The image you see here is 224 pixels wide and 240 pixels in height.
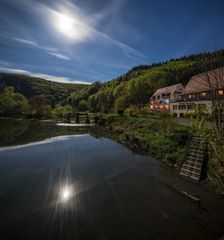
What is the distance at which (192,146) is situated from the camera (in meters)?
12.6

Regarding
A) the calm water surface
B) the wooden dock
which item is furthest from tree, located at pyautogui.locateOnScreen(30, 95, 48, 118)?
the wooden dock

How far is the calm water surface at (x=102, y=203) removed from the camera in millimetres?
6156

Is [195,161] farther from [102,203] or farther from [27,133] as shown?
[27,133]

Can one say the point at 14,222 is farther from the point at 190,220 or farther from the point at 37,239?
the point at 190,220

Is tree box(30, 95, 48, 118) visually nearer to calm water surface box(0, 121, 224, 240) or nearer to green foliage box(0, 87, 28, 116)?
green foliage box(0, 87, 28, 116)

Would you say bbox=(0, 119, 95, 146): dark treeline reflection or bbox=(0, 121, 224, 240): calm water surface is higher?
bbox=(0, 121, 224, 240): calm water surface

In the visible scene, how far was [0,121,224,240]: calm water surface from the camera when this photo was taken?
6.16 meters

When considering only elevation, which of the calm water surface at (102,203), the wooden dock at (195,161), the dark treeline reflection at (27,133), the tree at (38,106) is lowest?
the dark treeline reflection at (27,133)

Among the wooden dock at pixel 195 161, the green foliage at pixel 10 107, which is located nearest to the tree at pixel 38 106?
the green foliage at pixel 10 107

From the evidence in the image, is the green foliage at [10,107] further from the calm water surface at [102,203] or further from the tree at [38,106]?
the calm water surface at [102,203]

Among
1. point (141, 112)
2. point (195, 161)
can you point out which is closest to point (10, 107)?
point (141, 112)

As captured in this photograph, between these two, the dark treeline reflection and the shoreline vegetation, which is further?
the dark treeline reflection

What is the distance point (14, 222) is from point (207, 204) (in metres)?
9.10

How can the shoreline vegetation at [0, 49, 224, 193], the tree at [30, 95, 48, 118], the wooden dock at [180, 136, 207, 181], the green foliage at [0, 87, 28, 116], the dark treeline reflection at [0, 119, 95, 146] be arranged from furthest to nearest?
the green foliage at [0, 87, 28, 116] < the tree at [30, 95, 48, 118] < the dark treeline reflection at [0, 119, 95, 146] < the wooden dock at [180, 136, 207, 181] < the shoreline vegetation at [0, 49, 224, 193]
